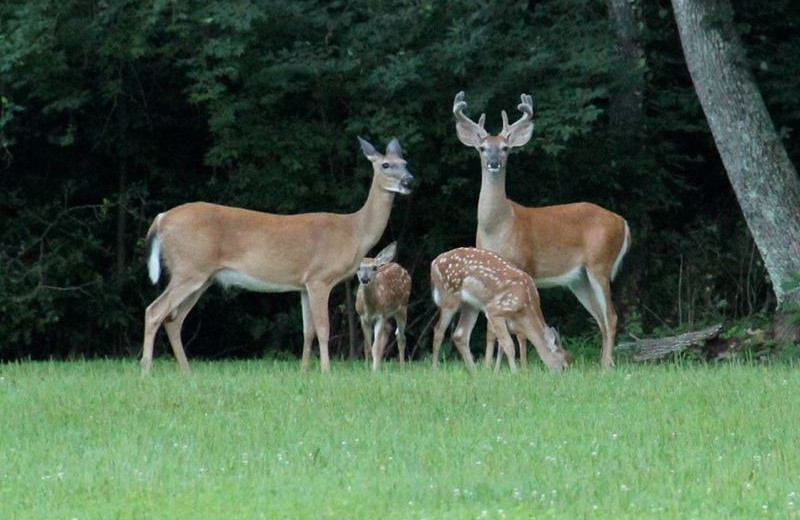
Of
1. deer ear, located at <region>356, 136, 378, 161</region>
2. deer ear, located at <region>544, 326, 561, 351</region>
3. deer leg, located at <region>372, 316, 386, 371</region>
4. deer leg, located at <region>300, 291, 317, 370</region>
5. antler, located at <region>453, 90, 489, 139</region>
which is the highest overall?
antler, located at <region>453, 90, 489, 139</region>

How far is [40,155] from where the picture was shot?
703 inches

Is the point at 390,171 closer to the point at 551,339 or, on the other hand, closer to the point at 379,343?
the point at 379,343

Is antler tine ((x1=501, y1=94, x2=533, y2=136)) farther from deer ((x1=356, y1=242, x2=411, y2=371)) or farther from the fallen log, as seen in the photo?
the fallen log

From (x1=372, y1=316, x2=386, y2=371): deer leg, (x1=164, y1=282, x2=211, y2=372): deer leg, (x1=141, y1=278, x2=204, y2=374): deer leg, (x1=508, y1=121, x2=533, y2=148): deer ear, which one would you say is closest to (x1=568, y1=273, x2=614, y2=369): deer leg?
(x1=508, y1=121, x2=533, y2=148): deer ear

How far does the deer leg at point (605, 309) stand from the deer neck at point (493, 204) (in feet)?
3.07

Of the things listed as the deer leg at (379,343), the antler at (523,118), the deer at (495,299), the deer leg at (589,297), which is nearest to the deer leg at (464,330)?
the deer at (495,299)

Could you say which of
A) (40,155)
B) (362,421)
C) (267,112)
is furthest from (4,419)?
(40,155)

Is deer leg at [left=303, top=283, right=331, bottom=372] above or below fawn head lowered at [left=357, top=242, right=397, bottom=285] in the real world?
below

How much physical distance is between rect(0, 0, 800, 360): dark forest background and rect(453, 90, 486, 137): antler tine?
2.42 feet

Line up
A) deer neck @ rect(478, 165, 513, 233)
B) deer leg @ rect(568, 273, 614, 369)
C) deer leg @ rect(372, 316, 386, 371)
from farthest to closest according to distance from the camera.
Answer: deer leg @ rect(568, 273, 614, 369), deer neck @ rect(478, 165, 513, 233), deer leg @ rect(372, 316, 386, 371)

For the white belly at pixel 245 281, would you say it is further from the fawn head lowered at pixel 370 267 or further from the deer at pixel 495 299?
the deer at pixel 495 299

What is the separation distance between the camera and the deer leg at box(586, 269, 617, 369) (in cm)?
1386

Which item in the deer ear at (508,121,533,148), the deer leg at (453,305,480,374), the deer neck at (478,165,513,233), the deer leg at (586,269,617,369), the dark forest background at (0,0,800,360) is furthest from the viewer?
the dark forest background at (0,0,800,360)

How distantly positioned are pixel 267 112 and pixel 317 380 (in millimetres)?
5597
